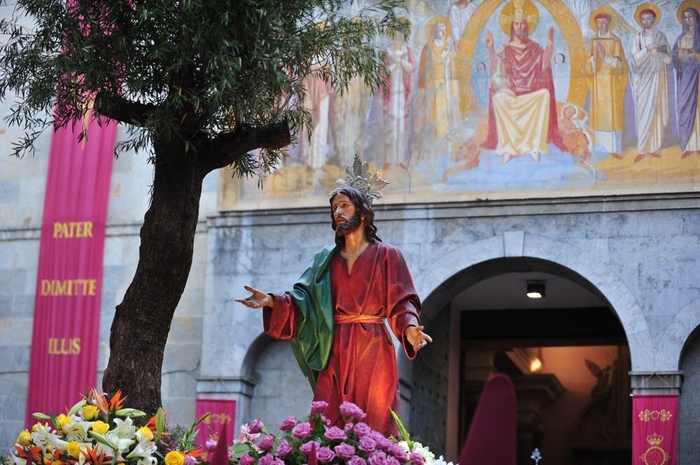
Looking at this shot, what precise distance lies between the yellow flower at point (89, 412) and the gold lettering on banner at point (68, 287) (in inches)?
479

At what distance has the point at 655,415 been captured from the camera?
15.2 meters

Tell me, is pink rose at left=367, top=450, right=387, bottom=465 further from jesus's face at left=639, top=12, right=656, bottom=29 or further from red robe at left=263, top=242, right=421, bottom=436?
jesus's face at left=639, top=12, right=656, bottom=29

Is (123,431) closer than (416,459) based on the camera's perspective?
Yes

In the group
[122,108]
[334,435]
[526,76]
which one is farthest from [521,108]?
[334,435]

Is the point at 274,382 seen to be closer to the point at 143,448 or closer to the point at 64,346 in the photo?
the point at 64,346

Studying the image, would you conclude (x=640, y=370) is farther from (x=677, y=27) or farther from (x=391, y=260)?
(x=391, y=260)

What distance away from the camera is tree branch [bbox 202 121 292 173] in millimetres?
10008

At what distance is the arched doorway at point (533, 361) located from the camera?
18.0 meters

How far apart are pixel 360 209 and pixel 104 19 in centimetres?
325

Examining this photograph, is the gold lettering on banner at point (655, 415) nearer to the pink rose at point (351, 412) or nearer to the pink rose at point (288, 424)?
the pink rose at point (351, 412)

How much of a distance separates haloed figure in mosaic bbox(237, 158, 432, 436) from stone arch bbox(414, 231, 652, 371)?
8.01 meters

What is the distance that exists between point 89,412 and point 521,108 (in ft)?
38.2

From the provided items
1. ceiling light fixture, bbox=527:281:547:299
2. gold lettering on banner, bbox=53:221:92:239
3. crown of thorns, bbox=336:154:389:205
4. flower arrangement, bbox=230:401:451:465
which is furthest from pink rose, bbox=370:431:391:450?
gold lettering on banner, bbox=53:221:92:239

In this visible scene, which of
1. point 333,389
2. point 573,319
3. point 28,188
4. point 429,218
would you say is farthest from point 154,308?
point 573,319
